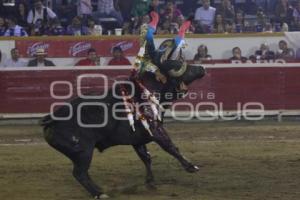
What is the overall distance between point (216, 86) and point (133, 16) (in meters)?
3.38

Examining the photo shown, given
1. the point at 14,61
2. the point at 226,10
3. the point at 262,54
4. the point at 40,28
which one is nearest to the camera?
the point at 14,61

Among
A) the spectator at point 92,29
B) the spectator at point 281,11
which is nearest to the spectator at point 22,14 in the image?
the spectator at point 92,29

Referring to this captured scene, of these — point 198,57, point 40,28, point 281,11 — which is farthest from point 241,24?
point 40,28

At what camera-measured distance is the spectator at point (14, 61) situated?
583 inches

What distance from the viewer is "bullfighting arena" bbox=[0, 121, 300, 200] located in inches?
306

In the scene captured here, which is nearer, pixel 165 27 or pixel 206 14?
pixel 165 27

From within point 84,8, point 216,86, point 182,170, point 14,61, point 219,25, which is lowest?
Result: point 216,86

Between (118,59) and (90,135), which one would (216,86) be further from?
(90,135)

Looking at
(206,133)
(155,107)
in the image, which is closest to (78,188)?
(155,107)

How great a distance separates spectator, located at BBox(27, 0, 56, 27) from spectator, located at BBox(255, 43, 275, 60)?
4424mm

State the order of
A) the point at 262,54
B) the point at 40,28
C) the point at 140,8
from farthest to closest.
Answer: the point at 140,8, the point at 40,28, the point at 262,54

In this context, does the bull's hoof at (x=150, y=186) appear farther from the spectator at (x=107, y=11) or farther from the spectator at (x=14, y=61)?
the spectator at (x=107, y=11)

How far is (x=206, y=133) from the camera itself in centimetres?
1278

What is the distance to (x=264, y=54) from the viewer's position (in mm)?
15242
